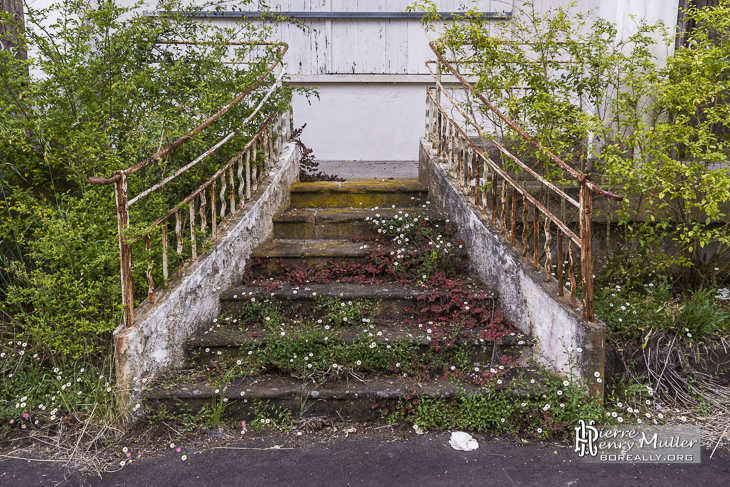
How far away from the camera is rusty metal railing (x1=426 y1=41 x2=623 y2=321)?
2.99 metres

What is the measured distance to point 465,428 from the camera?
299 centimetres

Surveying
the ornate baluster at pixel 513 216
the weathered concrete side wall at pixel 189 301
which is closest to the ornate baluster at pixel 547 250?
the ornate baluster at pixel 513 216

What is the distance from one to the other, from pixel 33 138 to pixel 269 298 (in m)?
1.89

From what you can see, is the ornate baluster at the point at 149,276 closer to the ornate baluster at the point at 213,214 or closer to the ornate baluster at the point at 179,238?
the ornate baluster at the point at 179,238

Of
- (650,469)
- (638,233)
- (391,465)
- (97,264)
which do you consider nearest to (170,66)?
(97,264)

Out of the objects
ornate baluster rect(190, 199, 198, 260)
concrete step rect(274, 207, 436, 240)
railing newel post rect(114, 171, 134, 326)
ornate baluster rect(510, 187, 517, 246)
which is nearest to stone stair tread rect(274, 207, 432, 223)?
concrete step rect(274, 207, 436, 240)

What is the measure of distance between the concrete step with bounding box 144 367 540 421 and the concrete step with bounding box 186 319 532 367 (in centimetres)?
28

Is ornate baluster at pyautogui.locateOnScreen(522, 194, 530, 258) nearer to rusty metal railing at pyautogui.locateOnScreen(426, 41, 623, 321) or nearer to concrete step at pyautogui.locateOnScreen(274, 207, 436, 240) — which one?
rusty metal railing at pyautogui.locateOnScreen(426, 41, 623, 321)

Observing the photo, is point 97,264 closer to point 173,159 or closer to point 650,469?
point 173,159

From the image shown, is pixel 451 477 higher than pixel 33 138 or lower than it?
lower

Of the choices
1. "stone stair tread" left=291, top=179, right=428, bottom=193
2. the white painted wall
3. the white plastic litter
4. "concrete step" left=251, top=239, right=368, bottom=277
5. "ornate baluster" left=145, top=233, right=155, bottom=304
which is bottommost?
the white plastic litter

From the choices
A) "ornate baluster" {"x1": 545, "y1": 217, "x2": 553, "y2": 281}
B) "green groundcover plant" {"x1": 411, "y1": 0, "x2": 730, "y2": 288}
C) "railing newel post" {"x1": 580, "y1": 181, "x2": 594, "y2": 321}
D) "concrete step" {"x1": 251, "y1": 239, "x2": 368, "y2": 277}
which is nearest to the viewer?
"railing newel post" {"x1": 580, "y1": 181, "x2": 594, "y2": 321}

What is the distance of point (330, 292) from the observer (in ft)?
12.8

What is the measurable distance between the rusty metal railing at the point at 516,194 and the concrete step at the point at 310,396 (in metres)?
0.80
